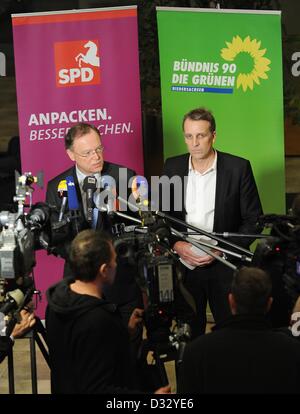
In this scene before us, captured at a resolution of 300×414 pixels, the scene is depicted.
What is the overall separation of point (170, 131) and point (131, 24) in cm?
71

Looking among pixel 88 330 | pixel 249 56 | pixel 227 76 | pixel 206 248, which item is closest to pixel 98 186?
pixel 206 248

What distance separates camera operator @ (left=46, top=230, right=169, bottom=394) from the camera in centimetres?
296

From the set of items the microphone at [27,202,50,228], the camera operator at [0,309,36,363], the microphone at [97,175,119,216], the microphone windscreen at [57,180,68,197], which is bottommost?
the camera operator at [0,309,36,363]

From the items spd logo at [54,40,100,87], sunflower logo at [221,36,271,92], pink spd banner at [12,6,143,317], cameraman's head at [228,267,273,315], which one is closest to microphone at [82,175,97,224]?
cameraman's head at [228,267,273,315]

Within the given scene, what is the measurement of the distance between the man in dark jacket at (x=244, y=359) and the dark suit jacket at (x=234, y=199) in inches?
61.7

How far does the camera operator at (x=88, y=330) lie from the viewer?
2959mm

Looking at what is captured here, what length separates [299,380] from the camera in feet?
9.44

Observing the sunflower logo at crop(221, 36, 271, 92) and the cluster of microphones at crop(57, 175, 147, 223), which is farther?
the sunflower logo at crop(221, 36, 271, 92)

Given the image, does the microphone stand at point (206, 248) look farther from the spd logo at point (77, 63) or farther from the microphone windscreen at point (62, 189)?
the spd logo at point (77, 63)

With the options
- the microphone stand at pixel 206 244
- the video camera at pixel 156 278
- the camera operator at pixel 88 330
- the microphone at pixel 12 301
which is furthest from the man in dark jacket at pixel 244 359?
the microphone stand at pixel 206 244

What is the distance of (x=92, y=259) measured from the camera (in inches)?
124

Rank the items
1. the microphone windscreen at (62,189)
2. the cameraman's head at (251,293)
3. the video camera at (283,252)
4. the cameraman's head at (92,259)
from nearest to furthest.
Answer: the cameraman's head at (251,293) < the cameraman's head at (92,259) < the video camera at (283,252) < the microphone windscreen at (62,189)

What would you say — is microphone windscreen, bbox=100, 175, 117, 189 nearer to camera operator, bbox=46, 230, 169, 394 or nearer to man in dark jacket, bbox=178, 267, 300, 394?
camera operator, bbox=46, 230, 169, 394

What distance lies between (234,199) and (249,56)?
4.36 ft
